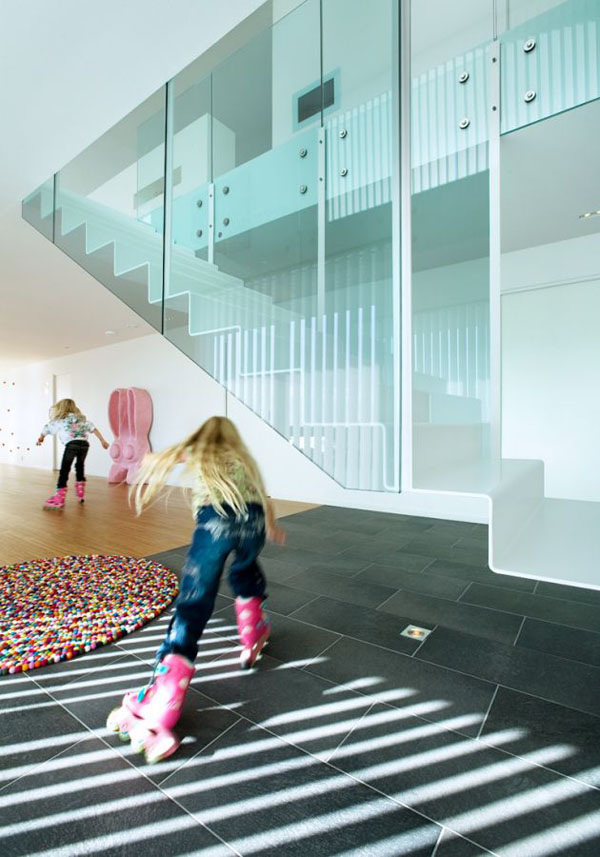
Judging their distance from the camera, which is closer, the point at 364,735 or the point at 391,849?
the point at 391,849

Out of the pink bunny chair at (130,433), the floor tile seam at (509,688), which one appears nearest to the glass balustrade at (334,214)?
the floor tile seam at (509,688)

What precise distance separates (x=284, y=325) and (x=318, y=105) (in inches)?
52.3

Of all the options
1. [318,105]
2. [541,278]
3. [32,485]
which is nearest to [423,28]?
[318,105]

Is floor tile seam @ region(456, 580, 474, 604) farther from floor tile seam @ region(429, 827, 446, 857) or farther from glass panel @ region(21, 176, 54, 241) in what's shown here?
glass panel @ region(21, 176, 54, 241)

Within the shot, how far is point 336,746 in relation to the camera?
4.45 ft

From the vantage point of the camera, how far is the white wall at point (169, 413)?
17.5 feet

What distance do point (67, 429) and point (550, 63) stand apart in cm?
595

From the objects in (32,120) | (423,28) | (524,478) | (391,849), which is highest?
(423,28)

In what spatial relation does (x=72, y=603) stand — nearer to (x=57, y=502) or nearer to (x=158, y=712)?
(x=158, y=712)

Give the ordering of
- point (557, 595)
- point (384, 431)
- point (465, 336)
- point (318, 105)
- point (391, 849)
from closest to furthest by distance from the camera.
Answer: point (391, 849) → point (384, 431) → point (465, 336) → point (318, 105) → point (557, 595)

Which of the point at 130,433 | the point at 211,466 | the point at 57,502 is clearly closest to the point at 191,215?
the point at 211,466

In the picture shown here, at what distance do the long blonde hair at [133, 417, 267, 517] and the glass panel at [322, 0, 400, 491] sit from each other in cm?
55

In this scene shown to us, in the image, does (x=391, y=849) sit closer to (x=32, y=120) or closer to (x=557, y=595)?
(x=557, y=595)

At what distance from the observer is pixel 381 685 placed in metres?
1.68
